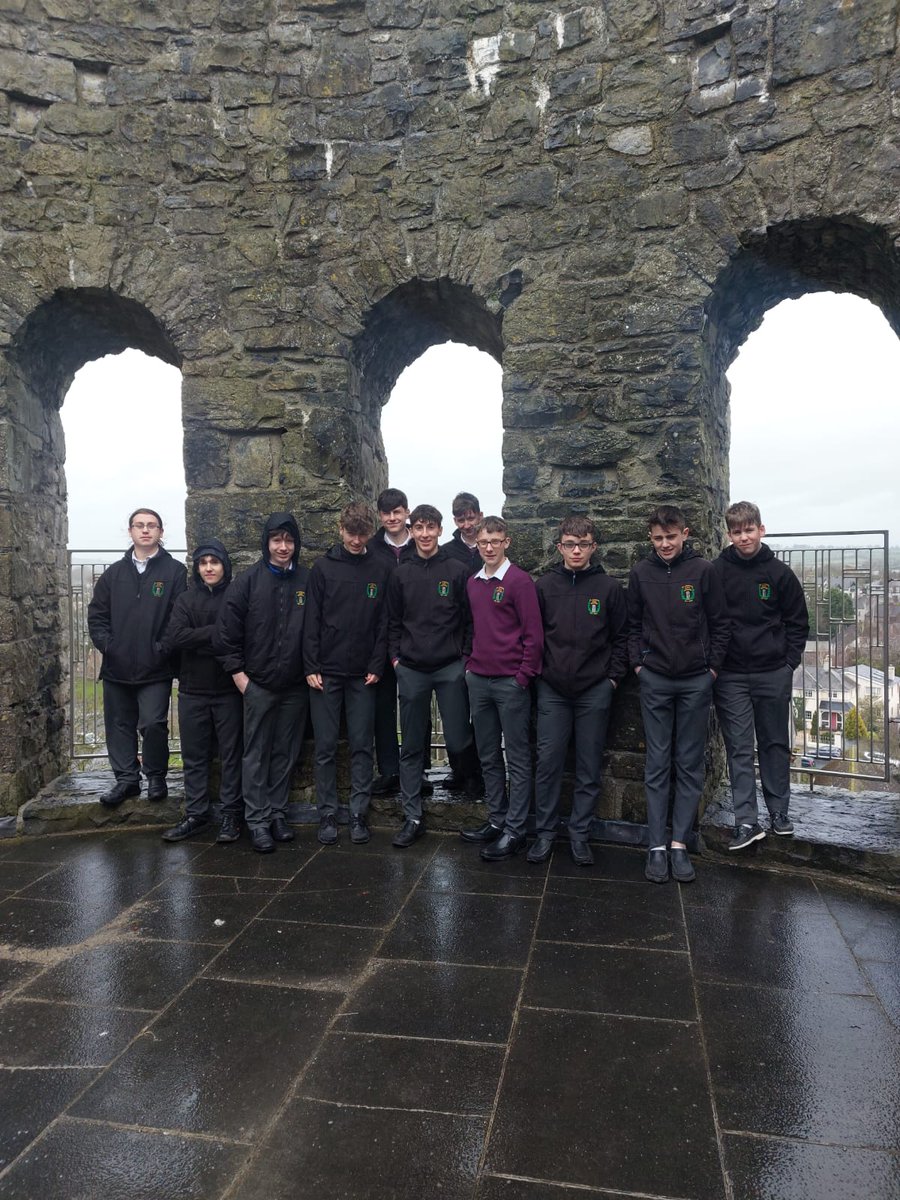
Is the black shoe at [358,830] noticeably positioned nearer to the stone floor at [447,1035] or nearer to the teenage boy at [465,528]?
the stone floor at [447,1035]

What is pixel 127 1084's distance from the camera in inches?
91.4

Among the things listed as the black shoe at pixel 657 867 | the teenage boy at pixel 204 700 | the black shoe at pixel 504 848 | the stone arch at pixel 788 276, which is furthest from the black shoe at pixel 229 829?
the stone arch at pixel 788 276

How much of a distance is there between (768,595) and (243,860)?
3.10 m

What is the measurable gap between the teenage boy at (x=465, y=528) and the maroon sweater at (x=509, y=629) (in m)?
0.54

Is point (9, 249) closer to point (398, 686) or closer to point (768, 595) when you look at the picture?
point (398, 686)

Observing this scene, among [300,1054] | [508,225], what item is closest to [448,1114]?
[300,1054]

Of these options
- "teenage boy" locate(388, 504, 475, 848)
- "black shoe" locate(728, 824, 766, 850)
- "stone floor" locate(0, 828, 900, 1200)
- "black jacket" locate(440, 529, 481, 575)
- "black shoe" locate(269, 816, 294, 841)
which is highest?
"black jacket" locate(440, 529, 481, 575)

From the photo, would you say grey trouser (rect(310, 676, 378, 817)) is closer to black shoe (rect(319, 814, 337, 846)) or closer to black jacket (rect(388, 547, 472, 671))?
black shoe (rect(319, 814, 337, 846))

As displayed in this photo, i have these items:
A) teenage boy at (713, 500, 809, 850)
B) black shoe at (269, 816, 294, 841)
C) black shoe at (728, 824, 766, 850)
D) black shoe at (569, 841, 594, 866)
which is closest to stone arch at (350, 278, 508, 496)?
teenage boy at (713, 500, 809, 850)

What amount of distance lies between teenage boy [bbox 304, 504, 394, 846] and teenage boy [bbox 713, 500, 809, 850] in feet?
6.19

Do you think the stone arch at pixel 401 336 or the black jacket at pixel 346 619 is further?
the stone arch at pixel 401 336

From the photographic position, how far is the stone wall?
4418 mm

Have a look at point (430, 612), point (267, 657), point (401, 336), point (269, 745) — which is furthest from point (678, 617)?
point (401, 336)

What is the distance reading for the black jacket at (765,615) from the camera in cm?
395
